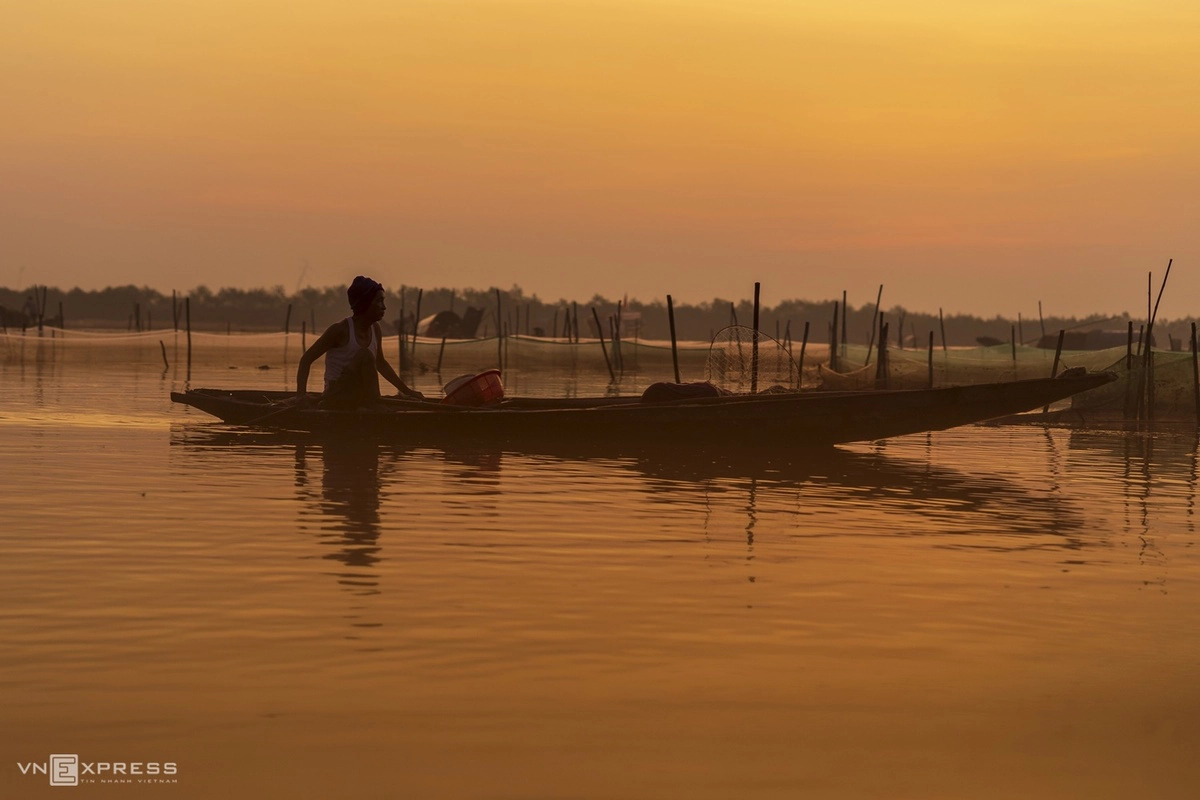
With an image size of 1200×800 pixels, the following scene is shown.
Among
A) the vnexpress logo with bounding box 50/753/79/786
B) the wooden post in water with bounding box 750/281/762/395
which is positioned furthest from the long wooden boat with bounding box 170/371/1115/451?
the vnexpress logo with bounding box 50/753/79/786

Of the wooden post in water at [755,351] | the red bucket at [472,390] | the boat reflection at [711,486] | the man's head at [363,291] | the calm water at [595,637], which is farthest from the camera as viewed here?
the wooden post in water at [755,351]

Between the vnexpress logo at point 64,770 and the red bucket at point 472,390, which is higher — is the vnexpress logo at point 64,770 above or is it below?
below

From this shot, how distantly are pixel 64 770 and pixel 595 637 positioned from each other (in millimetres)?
1887

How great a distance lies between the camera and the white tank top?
1160 cm

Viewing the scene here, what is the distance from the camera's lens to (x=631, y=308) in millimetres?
102750

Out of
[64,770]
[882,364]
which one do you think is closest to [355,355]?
[64,770]

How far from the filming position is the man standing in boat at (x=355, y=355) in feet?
36.4

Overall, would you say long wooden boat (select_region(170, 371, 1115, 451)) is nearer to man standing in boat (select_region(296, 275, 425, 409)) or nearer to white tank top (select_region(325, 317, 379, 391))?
man standing in boat (select_region(296, 275, 425, 409))

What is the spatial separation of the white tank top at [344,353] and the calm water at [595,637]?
2.12m

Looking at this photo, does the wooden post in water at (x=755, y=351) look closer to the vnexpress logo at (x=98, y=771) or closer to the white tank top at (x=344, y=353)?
the white tank top at (x=344, y=353)

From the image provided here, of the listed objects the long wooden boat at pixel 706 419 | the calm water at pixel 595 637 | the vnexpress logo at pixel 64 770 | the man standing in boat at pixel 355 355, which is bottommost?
the vnexpress logo at pixel 64 770

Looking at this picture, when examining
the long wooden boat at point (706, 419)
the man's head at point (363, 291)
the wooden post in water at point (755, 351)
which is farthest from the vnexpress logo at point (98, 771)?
the wooden post in water at point (755, 351)

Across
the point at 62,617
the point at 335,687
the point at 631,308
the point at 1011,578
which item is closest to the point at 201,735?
the point at 335,687

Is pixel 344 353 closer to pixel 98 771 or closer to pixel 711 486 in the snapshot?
pixel 711 486
